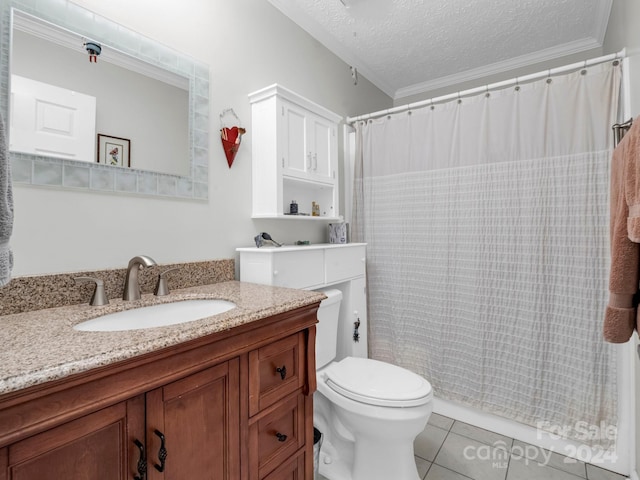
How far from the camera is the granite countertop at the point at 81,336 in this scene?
0.54 meters

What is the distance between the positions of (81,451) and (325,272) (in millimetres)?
1334

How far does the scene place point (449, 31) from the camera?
2.17 m

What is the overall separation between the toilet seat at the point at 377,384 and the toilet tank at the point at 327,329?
14cm

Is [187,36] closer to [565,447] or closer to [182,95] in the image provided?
[182,95]

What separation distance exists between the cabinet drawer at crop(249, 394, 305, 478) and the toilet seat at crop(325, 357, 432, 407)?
1.14 feet

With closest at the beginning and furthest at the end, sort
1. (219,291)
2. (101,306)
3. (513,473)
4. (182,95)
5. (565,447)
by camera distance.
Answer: (101,306) < (219,291) < (182,95) < (513,473) < (565,447)

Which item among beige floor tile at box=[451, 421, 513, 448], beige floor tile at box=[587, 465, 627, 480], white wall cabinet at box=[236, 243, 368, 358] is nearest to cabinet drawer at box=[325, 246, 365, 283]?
white wall cabinet at box=[236, 243, 368, 358]

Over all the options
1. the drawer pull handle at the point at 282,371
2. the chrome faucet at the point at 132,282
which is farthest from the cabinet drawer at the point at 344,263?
the chrome faucet at the point at 132,282

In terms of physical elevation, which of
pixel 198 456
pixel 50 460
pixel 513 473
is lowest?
pixel 513 473

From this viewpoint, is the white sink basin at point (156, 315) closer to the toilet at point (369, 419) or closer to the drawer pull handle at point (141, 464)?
the drawer pull handle at point (141, 464)

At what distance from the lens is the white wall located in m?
1.04

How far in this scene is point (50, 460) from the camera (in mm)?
565

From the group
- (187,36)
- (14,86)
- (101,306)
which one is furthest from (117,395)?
(187,36)

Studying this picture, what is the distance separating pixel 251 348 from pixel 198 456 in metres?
0.28
